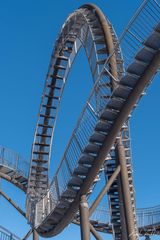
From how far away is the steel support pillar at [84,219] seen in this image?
10.8 m

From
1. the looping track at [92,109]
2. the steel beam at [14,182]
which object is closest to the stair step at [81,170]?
the looping track at [92,109]

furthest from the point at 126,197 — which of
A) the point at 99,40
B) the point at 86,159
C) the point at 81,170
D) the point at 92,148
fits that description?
the point at 99,40

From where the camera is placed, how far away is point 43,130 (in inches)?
837

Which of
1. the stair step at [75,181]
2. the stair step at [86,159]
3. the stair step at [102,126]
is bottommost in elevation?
the stair step at [75,181]

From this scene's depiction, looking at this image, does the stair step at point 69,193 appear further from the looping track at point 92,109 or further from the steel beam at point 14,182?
the steel beam at point 14,182

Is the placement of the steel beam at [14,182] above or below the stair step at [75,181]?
above

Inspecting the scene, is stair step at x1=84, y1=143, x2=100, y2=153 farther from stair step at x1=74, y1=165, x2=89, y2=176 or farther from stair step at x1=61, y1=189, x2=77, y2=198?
stair step at x1=61, y1=189, x2=77, y2=198

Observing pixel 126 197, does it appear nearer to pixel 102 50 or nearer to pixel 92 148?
pixel 92 148

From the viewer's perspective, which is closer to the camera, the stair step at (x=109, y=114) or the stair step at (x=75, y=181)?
the stair step at (x=109, y=114)

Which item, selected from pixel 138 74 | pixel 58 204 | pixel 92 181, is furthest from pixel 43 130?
pixel 138 74

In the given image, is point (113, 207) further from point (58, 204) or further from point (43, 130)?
point (43, 130)

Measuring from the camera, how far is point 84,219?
11.0 metres

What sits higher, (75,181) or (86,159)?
(86,159)

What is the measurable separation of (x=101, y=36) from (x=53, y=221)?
21.2ft
